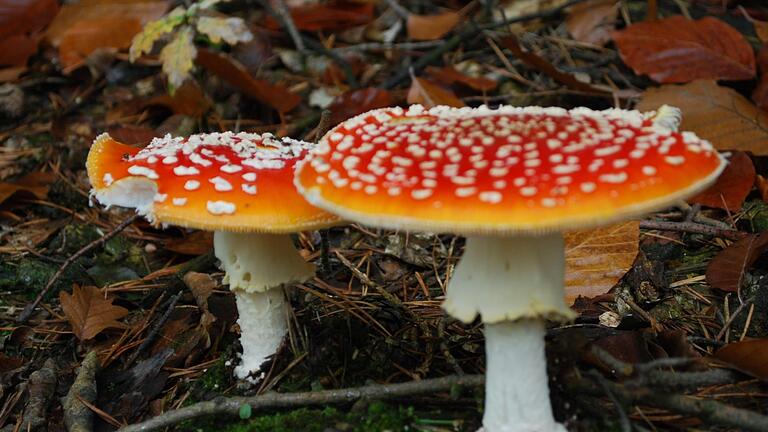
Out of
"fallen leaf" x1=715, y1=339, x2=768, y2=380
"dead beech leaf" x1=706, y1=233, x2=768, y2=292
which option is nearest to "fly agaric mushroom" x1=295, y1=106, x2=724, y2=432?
"fallen leaf" x1=715, y1=339, x2=768, y2=380

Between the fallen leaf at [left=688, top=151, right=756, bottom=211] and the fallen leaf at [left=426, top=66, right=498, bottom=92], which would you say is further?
the fallen leaf at [left=426, top=66, right=498, bottom=92]

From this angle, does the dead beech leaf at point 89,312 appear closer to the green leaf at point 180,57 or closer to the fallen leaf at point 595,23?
the green leaf at point 180,57

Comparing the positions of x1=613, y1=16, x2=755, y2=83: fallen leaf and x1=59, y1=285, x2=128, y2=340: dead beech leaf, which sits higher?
x1=613, y1=16, x2=755, y2=83: fallen leaf

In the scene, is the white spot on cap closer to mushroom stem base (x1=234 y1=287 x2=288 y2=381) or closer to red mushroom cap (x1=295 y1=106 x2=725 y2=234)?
red mushroom cap (x1=295 y1=106 x2=725 y2=234)

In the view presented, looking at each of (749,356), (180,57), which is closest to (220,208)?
(749,356)

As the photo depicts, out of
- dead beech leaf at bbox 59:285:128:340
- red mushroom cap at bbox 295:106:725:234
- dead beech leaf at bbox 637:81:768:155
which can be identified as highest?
red mushroom cap at bbox 295:106:725:234

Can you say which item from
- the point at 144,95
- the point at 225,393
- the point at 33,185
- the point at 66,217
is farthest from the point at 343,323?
the point at 144,95

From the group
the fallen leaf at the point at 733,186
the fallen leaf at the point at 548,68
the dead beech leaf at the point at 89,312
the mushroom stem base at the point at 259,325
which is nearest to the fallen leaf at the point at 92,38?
the dead beech leaf at the point at 89,312

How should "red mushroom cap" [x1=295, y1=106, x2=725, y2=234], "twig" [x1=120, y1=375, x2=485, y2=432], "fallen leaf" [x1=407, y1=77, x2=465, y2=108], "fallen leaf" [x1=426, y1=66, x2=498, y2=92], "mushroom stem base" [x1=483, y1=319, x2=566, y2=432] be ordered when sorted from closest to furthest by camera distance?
"red mushroom cap" [x1=295, y1=106, x2=725, y2=234], "mushroom stem base" [x1=483, y1=319, x2=566, y2=432], "twig" [x1=120, y1=375, x2=485, y2=432], "fallen leaf" [x1=407, y1=77, x2=465, y2=108], "fallen leaf" [x1=426, y1=66, x2=498, y2=92]
